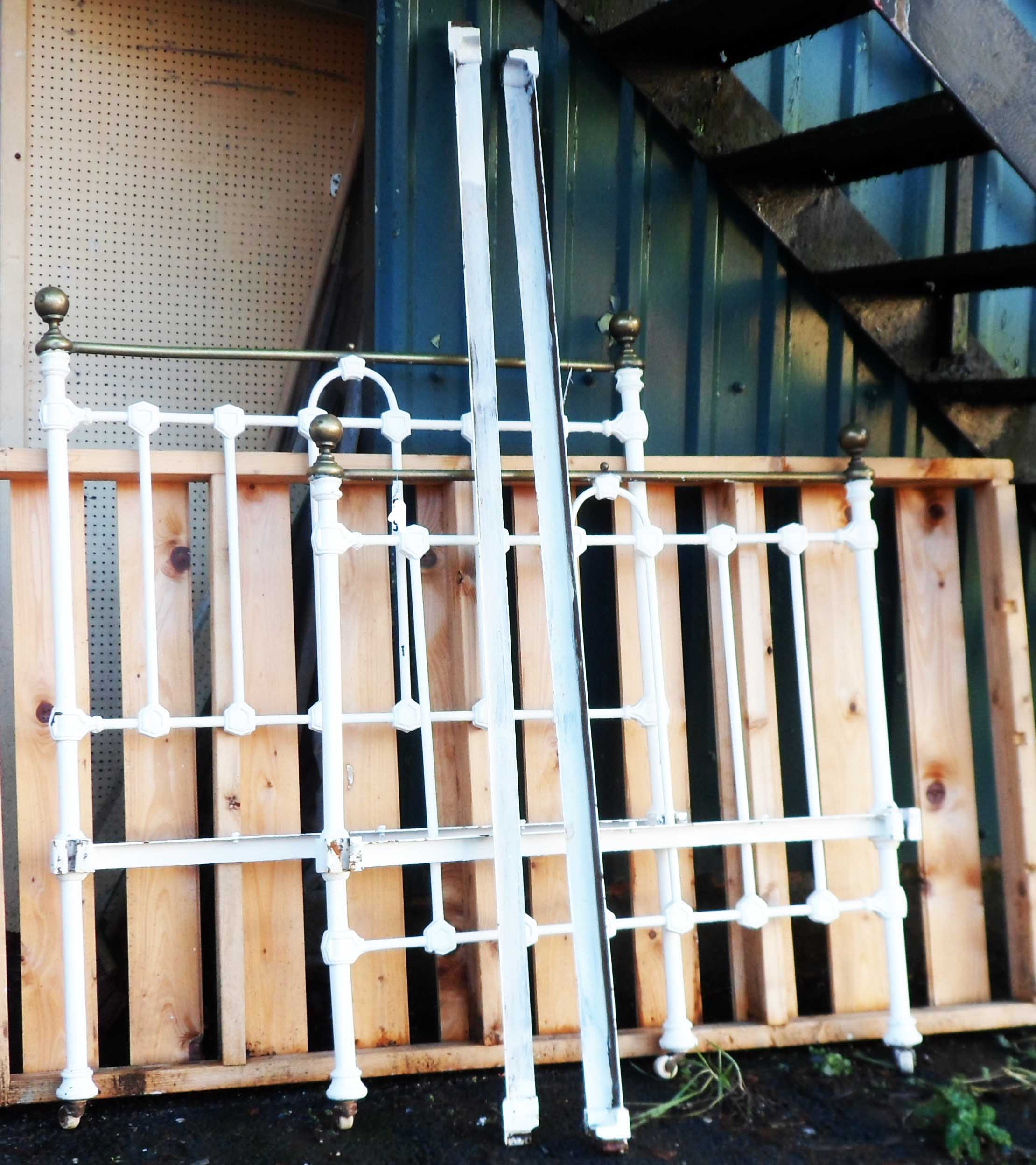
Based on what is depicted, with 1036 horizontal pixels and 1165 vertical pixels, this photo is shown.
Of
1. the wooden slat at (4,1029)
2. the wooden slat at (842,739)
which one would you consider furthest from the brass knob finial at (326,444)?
the wooden slat at (842,739)

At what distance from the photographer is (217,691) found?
7.38 feet

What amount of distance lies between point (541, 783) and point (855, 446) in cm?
101

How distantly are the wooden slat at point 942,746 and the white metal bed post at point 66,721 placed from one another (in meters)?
1.79

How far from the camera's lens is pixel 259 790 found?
7.38 ft

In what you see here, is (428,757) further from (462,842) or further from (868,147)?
(868,147)

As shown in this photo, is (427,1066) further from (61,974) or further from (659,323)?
(659,323)

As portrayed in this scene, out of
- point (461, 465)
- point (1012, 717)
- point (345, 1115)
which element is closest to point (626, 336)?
point (461, 465)

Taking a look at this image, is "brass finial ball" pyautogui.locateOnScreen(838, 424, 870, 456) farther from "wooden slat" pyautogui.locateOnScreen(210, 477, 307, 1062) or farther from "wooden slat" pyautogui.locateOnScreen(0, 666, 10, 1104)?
"wooden slat" pyautogui.locateOnScreen(0, 666, 10, 1104)

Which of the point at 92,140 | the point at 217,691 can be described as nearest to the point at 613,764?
the point at 217,691

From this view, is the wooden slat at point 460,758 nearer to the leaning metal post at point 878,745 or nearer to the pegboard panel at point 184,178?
the leaning metal post at point 878,745

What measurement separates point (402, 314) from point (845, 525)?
3.73ft

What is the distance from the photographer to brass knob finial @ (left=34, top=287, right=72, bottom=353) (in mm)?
2145

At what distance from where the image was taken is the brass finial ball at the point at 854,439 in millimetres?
2453

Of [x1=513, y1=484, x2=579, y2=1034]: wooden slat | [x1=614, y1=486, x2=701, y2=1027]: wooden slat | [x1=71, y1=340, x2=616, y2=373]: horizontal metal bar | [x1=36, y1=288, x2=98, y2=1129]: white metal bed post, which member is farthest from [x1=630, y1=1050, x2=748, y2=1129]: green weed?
[x1=71, y1=340, x2=616, y2=373]: horizontal metal bar
